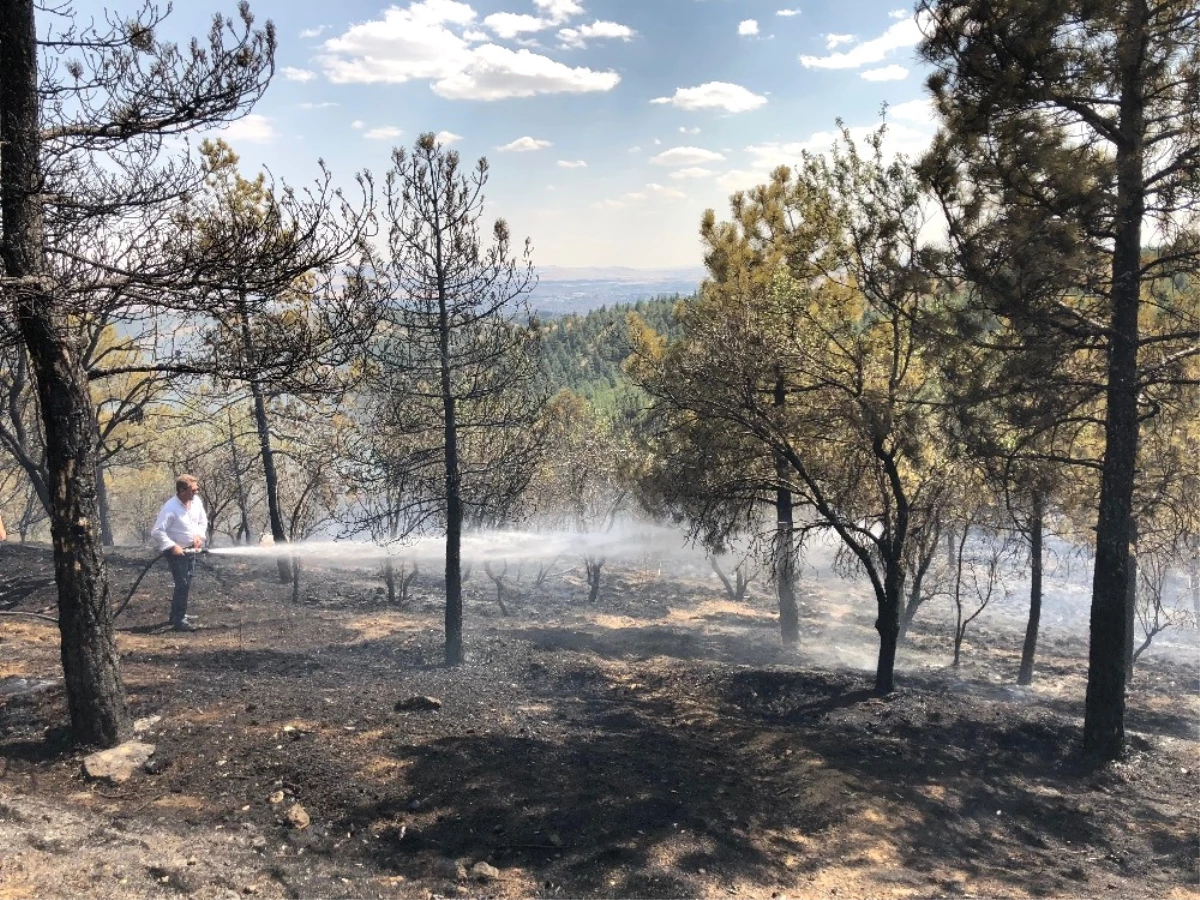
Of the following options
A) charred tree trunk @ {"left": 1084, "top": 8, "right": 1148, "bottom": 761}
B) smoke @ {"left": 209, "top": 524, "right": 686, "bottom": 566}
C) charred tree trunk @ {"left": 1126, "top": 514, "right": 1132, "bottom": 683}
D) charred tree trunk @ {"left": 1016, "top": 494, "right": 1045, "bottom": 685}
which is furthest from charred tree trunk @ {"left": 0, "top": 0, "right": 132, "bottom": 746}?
charred tree trunk @ {"left": 1126, "top": 514, "right": 1132, "bottom": 683}

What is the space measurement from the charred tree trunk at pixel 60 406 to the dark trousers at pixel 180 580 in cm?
480

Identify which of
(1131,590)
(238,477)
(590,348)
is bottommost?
(1131,590)

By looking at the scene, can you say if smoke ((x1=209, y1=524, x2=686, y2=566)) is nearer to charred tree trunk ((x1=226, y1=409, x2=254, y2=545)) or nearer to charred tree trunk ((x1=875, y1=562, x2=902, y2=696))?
charred tree trunk ((x1=226, y1=409, x2=254, y2=545))

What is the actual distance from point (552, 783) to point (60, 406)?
487 centimetres

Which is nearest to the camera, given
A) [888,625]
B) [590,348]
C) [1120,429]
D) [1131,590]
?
[1120,429]

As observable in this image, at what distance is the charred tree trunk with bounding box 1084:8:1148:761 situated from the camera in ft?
25.0

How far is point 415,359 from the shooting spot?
11.3 m

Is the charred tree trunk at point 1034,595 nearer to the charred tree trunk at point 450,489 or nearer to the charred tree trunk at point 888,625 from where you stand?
the charred tree trunk at point 888,625

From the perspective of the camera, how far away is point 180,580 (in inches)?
430

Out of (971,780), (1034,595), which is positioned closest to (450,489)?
(971,780)

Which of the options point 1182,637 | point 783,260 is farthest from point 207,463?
point 1182,637

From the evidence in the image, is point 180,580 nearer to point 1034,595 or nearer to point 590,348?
point 1034,595

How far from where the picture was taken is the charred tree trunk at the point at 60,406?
4793 mm

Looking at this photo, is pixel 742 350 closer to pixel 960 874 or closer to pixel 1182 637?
pixel 960 874
